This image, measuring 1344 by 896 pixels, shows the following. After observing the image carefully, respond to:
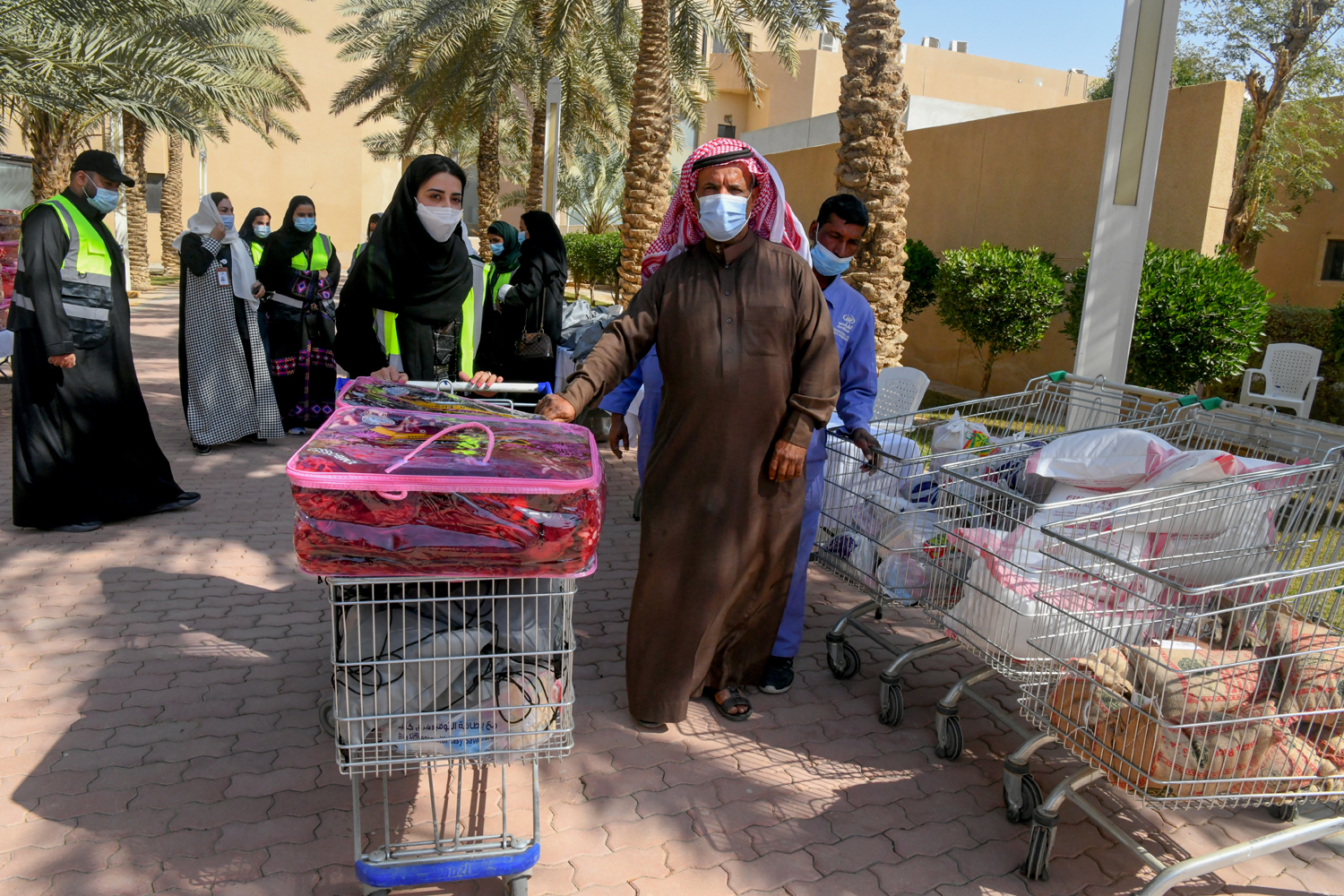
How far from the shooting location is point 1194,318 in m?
8.26

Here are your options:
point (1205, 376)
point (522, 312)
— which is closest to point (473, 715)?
point (522, 312)

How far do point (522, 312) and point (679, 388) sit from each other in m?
3.92

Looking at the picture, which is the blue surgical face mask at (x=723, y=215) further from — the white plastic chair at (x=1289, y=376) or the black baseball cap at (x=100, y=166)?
the white plastic chair at (x=1289, y=376)

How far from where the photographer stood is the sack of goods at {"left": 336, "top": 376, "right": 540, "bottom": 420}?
8.77 feet

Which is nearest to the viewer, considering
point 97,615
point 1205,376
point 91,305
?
point 97,615

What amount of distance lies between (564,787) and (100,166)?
4.36 meters

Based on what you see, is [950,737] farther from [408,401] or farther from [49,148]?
[49,148]

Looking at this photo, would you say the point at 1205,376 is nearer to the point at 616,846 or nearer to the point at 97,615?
the point at 616,846

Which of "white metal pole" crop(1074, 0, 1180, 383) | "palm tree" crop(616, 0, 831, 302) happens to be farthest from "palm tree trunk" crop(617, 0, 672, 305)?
"white metal pole" crop(1074, 0, 1180, 383)

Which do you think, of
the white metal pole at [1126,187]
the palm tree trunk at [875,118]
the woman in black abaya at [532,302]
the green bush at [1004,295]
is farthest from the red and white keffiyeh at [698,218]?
the green bush at [1004,295]

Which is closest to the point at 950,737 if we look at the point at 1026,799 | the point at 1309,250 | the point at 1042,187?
the point at 1026,799

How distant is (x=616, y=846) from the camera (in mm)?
2797

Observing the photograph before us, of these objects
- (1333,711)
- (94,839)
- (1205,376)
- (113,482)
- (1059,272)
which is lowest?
(94,839)

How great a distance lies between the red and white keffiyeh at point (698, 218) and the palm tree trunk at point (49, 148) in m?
12.6
